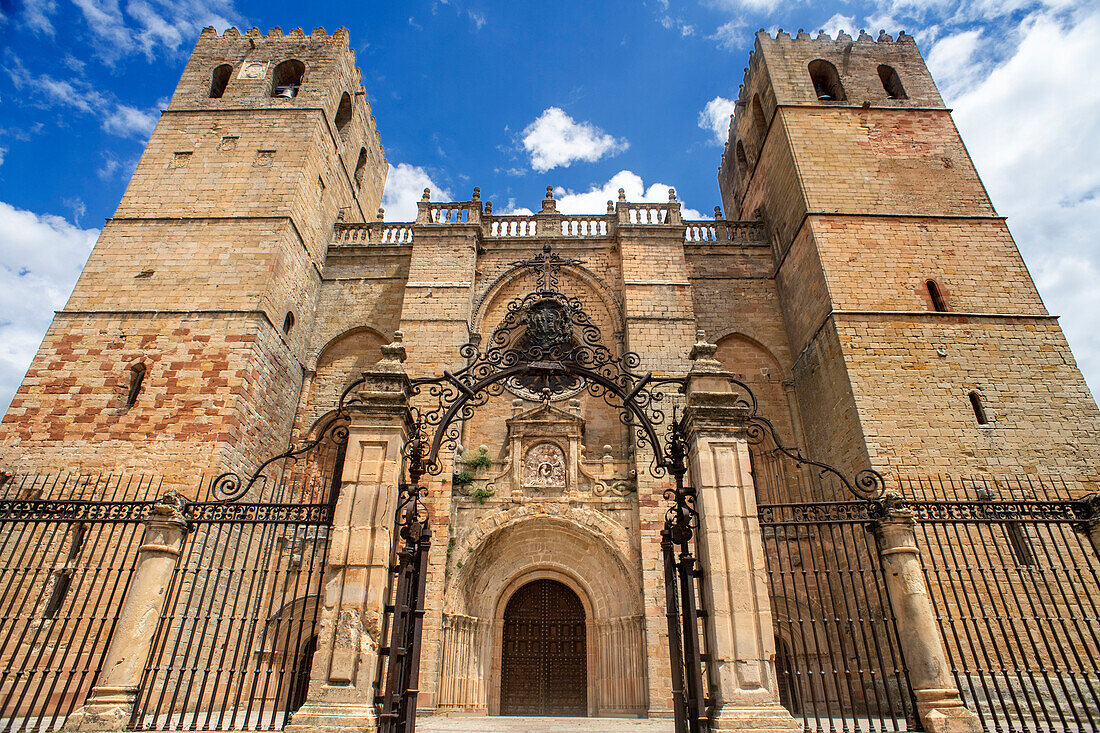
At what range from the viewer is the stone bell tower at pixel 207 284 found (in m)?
9.34

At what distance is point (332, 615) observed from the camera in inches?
175

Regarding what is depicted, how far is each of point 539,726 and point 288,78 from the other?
49.3 feet

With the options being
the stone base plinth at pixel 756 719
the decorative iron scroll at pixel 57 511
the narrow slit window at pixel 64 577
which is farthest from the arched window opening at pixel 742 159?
the narrow slit window at pixel 64 577

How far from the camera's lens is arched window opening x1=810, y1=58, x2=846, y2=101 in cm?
1402

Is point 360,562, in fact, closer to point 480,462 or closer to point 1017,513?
point 480,462

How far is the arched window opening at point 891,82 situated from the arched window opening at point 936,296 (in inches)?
212

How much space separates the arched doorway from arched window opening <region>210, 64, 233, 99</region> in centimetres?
1288

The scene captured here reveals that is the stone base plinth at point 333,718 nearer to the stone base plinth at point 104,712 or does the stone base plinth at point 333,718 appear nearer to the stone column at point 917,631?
the stone base plinth at point 104,712

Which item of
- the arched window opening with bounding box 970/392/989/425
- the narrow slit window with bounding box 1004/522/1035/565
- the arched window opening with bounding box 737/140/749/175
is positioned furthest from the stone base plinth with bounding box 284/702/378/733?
the arched window opening with bounding box 737/140/749/175

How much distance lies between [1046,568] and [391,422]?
8.69 meters

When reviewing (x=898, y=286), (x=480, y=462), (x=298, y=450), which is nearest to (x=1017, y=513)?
(x=898, y=286)

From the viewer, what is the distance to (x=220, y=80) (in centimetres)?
1426

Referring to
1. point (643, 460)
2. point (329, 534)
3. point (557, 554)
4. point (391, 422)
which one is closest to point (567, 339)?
point (391, 422)

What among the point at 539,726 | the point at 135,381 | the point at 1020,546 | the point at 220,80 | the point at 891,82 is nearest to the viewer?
the point at 539,726
